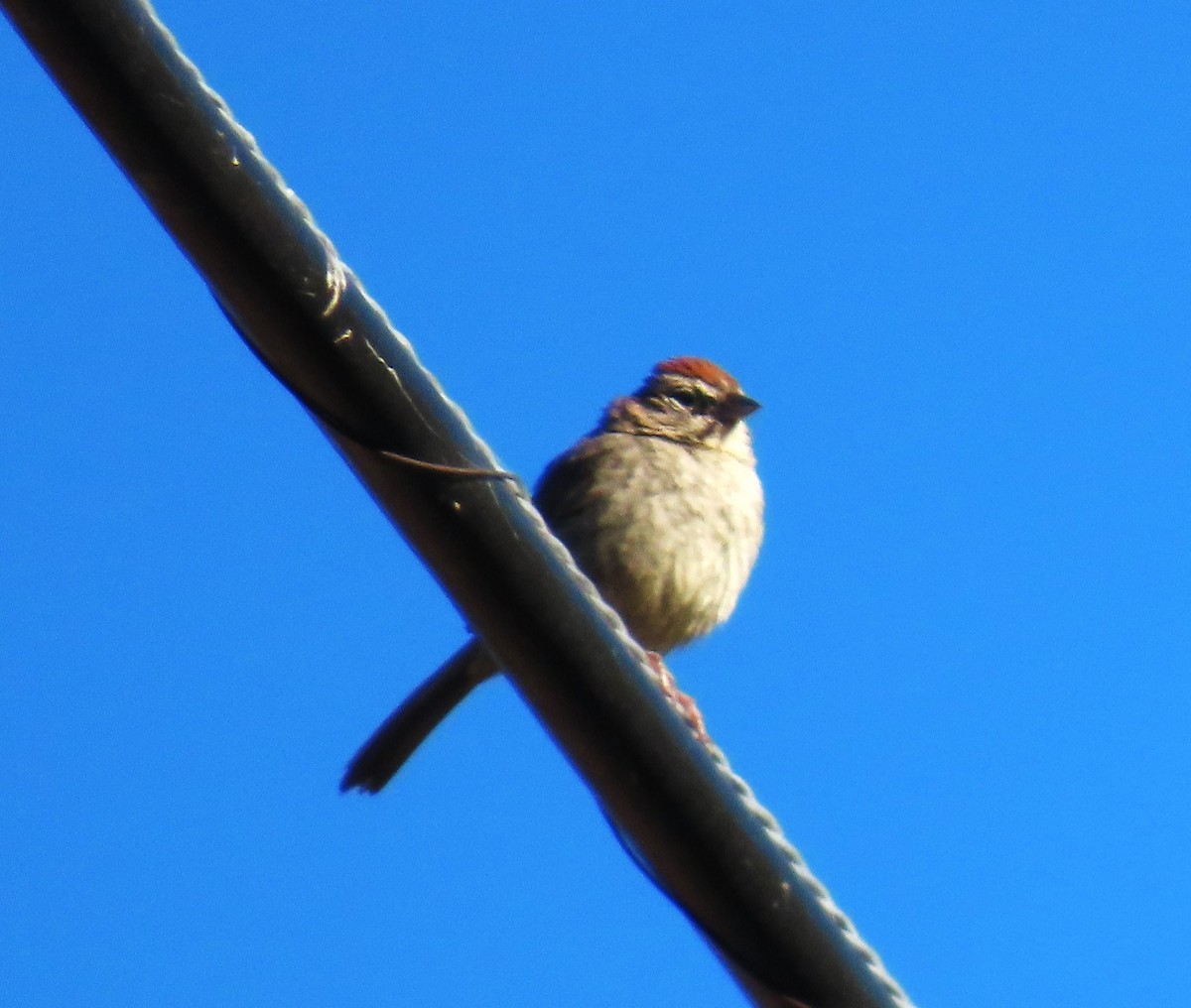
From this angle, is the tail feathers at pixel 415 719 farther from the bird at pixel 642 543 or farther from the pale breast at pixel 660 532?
the pale breast at pixel 660 532

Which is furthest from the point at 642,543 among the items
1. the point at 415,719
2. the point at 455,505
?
the point at 455,505

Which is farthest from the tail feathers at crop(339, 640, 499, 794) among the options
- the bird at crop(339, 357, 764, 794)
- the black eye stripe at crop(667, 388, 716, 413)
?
the black eye stripe at crop(667, 388, 716, 413)

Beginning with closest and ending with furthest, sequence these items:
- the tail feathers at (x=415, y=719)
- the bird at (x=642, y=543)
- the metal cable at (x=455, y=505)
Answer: the metal cable at (x=455, y=505), the tail feathers at (x=415, y=719), the bird at (x=642, y=543)

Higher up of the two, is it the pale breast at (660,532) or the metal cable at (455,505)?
the pale breast at (660,532)

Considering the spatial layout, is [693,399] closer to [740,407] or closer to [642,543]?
[740,407]

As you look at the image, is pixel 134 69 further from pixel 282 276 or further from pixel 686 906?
pixel 686 906

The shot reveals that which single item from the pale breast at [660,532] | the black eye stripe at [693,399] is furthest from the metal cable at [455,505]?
the black eye stripe at [693,399]

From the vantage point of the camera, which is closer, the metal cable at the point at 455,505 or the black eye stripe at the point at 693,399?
the metal cable at the point at 455,505

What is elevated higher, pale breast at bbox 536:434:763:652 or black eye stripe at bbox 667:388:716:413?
black eye stripe at bbox 667:388:716:413

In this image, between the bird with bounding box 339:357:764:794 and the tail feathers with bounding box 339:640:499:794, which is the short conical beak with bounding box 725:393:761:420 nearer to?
the bird with bounding box 339:357:764:794
